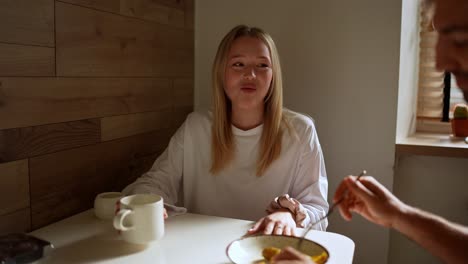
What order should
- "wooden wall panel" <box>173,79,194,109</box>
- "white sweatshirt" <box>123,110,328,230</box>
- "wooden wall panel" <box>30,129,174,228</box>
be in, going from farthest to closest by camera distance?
"wooden wall panel" <box>173,79,194,109</box> → "white sweatshirt" <box>123,110,328,230</box> → "wooden wall panel" <box>30,129,174,228</box>

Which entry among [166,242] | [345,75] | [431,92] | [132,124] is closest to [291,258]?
[166,242]

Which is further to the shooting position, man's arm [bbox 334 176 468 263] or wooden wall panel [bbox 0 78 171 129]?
wooden wall panel [bbox 0 78 171 129]

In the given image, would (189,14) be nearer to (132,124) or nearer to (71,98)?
(132,124)

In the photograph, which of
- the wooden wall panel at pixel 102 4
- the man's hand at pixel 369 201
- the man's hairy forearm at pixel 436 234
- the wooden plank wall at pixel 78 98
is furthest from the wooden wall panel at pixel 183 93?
the man's hairy forearm at pixel 436 234

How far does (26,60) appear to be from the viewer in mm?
1170

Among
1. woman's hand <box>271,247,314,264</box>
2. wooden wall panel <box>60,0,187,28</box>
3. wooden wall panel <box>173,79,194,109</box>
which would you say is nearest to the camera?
woman's hand <box>271,247,314,264</box>

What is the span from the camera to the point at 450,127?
206 cm

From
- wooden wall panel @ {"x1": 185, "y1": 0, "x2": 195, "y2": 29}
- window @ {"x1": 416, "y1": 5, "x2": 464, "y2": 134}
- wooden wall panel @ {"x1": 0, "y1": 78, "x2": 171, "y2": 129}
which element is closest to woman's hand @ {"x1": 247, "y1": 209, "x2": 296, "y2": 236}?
wooden wall panel @ {"x1": 0, "y1": 78, "x2": 171, "y2": 129}

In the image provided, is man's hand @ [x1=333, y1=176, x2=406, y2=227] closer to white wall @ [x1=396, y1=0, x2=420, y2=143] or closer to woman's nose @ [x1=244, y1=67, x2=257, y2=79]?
woman's nose @ [x1=244, y1=67, x2=257, y2=79]

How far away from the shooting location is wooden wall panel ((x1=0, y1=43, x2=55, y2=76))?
1.11 meters

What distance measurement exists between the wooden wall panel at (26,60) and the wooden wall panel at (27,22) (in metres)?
0.02

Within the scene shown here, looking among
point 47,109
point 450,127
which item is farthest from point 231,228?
point 450,127

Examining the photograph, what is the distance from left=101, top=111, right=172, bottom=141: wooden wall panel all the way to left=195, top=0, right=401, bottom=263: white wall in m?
0.52

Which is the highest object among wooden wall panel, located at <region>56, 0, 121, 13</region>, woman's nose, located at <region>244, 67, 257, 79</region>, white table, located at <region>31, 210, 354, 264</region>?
wooden wall panel, located at <region>56, 0, 121, 13</region>
